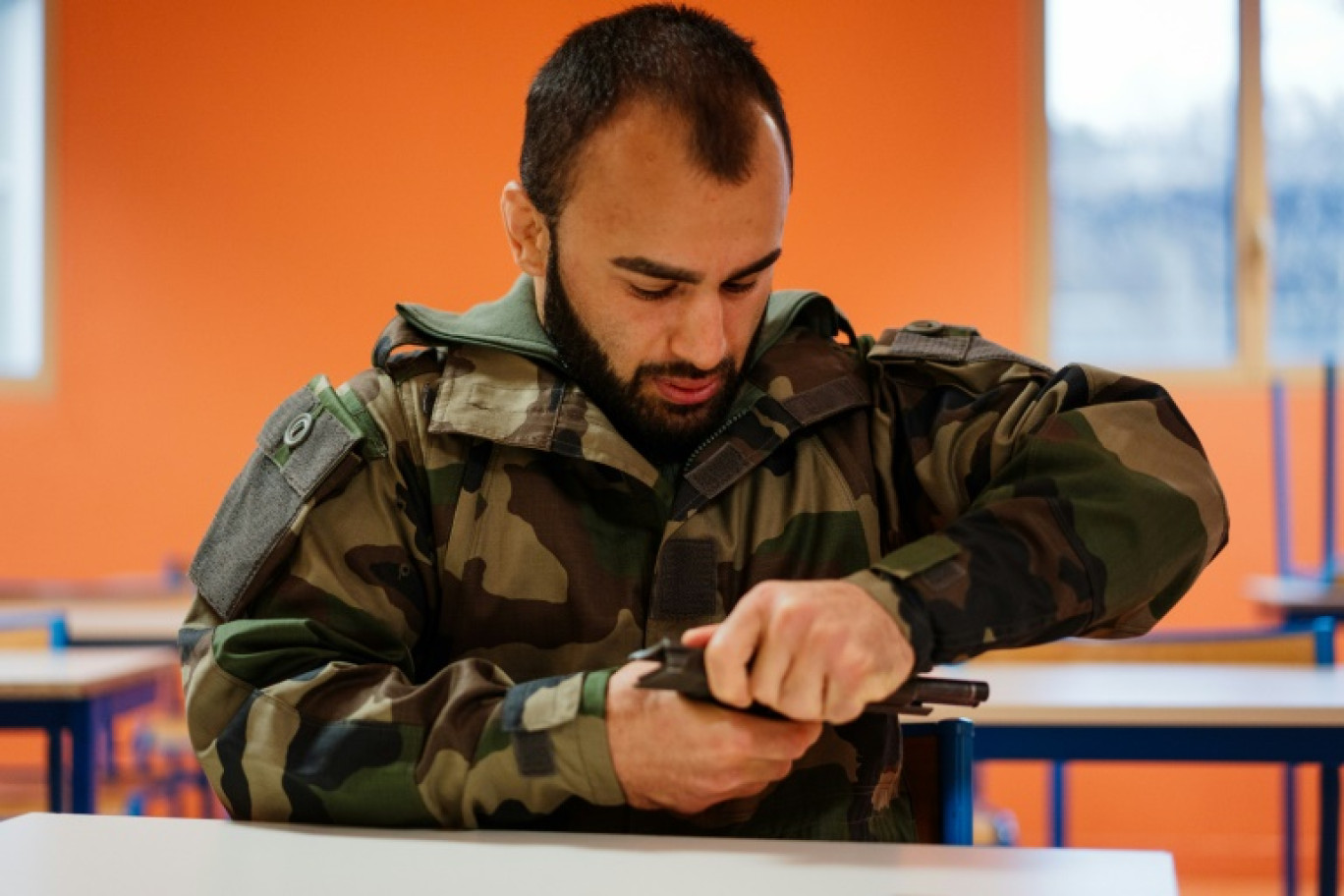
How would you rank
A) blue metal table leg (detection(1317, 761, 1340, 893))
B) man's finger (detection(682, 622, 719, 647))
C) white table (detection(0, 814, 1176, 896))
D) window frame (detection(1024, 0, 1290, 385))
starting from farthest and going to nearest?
window frame (detection(1024, 0, 1290, 385)) < blue metal table leg (detection(1317, 761, 1340, 893)) < man's finger (detection(682, 622, 719, 647)) < white table (detection(0, 814, 1176, 896))

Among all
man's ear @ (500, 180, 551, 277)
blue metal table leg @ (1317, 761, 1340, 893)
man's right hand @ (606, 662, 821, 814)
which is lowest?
blue metal table leg @ (1317, 761, 1340, 893)

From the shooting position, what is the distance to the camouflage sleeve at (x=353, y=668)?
44.1 inches

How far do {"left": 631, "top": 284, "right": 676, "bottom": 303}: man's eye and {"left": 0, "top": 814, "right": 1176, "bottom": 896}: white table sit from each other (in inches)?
18.8

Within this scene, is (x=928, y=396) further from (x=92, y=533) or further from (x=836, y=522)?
(x=92, y=533)

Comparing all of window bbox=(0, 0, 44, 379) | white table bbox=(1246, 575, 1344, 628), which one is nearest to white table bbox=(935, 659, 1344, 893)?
white table bbox=(1246, 575, 1344, 628)

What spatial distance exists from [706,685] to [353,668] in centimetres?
31

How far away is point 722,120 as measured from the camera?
4.31 ft

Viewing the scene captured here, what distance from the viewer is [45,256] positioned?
490 cm

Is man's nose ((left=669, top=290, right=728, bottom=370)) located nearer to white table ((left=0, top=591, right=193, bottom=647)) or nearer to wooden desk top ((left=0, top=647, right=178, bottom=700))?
wooden desk top ((left=0, top=647, right=178, bottom=700))

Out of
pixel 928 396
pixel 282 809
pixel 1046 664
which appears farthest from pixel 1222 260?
Result: pixel 282 809

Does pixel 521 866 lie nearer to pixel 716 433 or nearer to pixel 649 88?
pixel 716 433

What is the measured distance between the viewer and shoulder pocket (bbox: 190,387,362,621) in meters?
1.25

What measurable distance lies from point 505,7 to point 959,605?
4.09 metres

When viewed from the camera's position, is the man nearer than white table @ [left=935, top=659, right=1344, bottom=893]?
Yes
